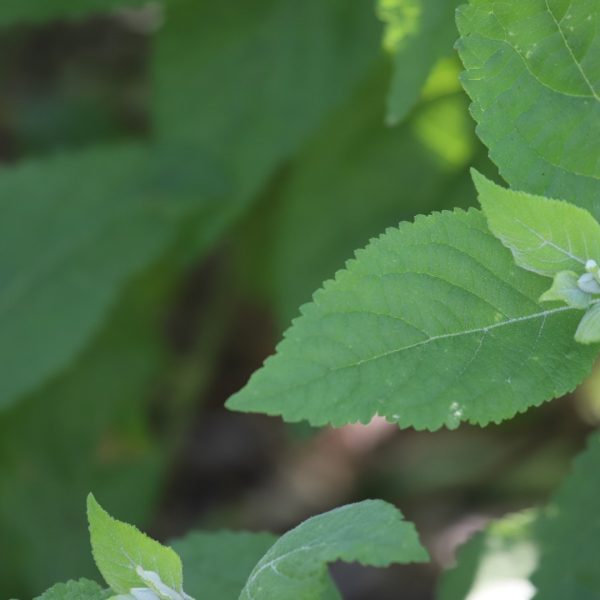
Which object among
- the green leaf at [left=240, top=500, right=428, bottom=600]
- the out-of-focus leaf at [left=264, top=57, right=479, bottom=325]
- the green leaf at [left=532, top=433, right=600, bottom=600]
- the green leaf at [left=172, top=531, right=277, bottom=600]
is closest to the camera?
the green leaf at [left=240, top=500, right=428, bottom=600]

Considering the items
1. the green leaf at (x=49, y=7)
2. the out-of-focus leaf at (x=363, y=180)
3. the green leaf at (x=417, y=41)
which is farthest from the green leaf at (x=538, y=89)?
the green leaf at (x=49, y=7)

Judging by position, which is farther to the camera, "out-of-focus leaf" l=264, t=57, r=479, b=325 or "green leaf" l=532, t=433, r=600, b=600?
"out-of-focus leaf" l=264, t=57, r=479, b=325

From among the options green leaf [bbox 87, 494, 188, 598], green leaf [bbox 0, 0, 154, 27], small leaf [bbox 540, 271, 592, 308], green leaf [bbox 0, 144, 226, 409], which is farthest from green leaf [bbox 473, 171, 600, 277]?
green leaf [bbox 0, 144, 226, 409]

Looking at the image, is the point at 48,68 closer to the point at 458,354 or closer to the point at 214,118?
the point at 214,118

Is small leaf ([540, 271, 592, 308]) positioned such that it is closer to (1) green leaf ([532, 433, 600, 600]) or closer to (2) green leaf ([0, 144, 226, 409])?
(1) green leaf ([532, 433, 600, 600])

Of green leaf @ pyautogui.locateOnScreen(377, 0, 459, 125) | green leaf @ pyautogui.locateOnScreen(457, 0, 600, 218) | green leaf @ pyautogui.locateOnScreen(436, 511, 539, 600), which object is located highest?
green leaf @ pyautogui.locateOnScreen(377, 0, 459, 125)

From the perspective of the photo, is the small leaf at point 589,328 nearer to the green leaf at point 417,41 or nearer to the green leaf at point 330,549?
the green leaf at point 330,549

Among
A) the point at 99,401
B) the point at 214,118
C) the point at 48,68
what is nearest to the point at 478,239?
the point at 214,118
